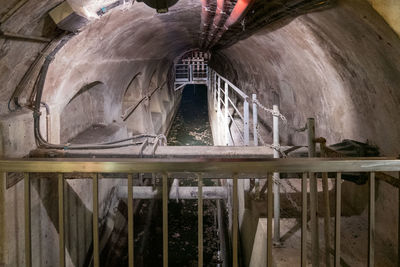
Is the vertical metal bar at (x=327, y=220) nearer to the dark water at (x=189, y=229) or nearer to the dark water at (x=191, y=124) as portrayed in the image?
the dark water at (x=189, y=229)

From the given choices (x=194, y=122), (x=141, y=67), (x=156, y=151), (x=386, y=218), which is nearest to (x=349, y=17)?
(x=386, y=218)

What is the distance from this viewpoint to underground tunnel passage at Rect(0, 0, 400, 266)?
2.13 meters

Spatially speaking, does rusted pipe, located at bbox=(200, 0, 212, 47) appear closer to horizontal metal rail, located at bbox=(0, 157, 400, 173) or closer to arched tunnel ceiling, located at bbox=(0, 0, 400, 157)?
arched tunnel ceiling, located at bbox=(0, 0, 400, 157)

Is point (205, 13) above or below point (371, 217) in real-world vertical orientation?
above

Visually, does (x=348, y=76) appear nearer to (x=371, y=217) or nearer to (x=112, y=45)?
(x=371, y=217)

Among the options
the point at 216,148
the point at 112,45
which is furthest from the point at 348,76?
the point at 112,45

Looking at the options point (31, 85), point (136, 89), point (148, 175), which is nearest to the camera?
point (31, 85)

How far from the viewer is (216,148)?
4.82m

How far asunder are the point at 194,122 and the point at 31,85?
14307 mm

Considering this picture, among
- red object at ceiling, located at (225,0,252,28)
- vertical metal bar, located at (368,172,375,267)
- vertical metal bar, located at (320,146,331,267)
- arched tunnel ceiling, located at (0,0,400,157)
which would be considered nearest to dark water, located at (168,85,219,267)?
arched tunnel ceiling, located at (0,0,400,157)

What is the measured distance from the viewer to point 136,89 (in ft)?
35.6

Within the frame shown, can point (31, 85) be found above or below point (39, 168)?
above

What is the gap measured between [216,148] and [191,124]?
44.0 feet

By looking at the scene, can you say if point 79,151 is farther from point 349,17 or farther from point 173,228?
point 173,228
